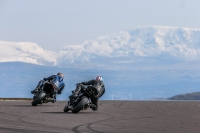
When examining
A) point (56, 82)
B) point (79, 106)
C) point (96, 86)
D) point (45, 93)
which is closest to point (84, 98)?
point (79, 106)

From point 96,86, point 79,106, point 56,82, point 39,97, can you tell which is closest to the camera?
point 79,106

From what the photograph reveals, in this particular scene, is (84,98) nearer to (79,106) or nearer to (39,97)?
(79,106)

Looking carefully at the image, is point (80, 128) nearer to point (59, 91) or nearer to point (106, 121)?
point (106, 121)

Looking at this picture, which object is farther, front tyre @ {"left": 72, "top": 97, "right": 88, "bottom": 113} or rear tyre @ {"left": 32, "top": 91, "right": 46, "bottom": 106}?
rear tyre @ {"left": 32, "top": 91, "right": 46, "bottom": 106}

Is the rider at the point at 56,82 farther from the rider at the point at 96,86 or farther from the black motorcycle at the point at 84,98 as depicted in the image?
the black motorcycle at the point at 84,98

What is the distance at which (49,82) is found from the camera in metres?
38.1

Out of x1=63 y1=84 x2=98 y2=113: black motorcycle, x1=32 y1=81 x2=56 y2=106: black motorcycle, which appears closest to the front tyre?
A: x1=63 y1=84 x2=98 y2=113: black motorcycle

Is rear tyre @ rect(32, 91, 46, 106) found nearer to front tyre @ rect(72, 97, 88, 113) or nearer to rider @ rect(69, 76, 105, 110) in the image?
rider @ rect(69, 76, 105, 110)

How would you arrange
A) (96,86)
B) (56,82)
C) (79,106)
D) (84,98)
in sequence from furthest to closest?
(56,82) → (96,86) → (84,98) → (79,106)

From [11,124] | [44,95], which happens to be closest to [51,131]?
[11,124]

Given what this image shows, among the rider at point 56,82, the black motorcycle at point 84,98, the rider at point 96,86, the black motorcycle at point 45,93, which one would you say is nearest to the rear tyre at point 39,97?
the black motorcycle at point 45,93

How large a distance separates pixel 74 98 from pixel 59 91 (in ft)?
23.6

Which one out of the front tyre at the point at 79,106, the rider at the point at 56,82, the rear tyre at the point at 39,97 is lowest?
the front tyre at the point at 79,106

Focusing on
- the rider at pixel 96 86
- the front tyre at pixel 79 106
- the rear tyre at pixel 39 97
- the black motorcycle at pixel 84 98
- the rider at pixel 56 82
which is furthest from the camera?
the rider at pixel 56 82
